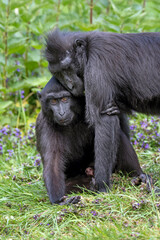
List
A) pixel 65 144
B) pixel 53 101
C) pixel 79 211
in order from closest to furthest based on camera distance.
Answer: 1. pixel 79 211
2. pixel 53 101
3. pixel 65 144

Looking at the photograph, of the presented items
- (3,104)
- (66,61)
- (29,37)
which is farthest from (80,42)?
(29,37)

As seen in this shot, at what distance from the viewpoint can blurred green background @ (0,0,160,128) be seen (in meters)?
7.98

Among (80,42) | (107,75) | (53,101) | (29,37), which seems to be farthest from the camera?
(29,37)

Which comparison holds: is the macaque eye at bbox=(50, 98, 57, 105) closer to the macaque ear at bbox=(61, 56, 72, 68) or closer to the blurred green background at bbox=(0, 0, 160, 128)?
the macaque ear at bbox=(61, 56, 72, 68)

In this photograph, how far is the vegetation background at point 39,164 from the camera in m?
4.41

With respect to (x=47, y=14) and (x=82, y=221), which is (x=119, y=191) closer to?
(x=82, y=221)

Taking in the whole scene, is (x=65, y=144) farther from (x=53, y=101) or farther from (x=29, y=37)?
(x=29, y=37)

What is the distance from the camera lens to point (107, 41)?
17.2 ft

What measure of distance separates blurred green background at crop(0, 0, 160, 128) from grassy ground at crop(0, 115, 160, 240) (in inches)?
83.3

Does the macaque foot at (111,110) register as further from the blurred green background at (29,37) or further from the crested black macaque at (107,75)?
the blurred green background at (29,37)

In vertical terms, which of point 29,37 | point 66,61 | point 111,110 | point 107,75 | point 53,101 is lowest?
point 111,110

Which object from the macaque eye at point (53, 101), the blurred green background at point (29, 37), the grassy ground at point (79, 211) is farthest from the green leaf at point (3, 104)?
the macaque eye at point (53, 101)

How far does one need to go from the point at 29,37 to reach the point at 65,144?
3508 mm

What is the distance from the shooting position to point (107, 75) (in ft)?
16.7
